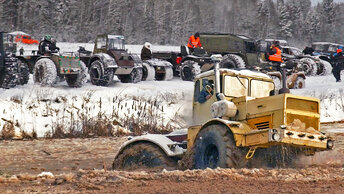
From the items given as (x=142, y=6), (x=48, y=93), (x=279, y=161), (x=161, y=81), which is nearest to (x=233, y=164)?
(x=279, y=161)

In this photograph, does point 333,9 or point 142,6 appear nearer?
point 142,6

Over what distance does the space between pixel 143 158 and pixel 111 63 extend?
1186cm

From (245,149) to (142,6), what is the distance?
82008mm

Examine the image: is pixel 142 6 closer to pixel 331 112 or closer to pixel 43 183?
pixel 331 112

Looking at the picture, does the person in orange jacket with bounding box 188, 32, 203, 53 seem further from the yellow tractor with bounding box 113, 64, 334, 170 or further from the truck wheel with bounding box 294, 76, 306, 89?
the yellow tractor with bounding box 113, 64, 334, 170

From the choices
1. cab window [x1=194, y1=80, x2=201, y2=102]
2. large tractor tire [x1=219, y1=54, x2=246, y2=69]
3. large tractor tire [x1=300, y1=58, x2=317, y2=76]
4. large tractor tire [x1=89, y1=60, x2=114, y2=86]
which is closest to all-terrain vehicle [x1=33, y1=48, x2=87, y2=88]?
large tractor tire [x1=89, y1=60, x2=114, y2=86]

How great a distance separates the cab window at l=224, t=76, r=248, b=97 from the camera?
1065cm

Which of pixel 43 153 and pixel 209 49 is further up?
pixel 209 49

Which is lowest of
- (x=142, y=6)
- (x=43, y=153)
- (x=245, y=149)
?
(x=43, y=153)

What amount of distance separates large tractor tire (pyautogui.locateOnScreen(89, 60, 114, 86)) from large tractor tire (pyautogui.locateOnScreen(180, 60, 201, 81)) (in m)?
4.43

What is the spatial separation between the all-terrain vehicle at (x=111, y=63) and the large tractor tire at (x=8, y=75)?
3283 mm

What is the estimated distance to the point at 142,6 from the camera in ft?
297

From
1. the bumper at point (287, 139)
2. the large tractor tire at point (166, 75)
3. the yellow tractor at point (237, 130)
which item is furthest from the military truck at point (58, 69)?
the bumper at point (287, 139)

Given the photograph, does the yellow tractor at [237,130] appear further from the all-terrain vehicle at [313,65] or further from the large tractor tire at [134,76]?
the all-terrain vehicle at [313,65]
